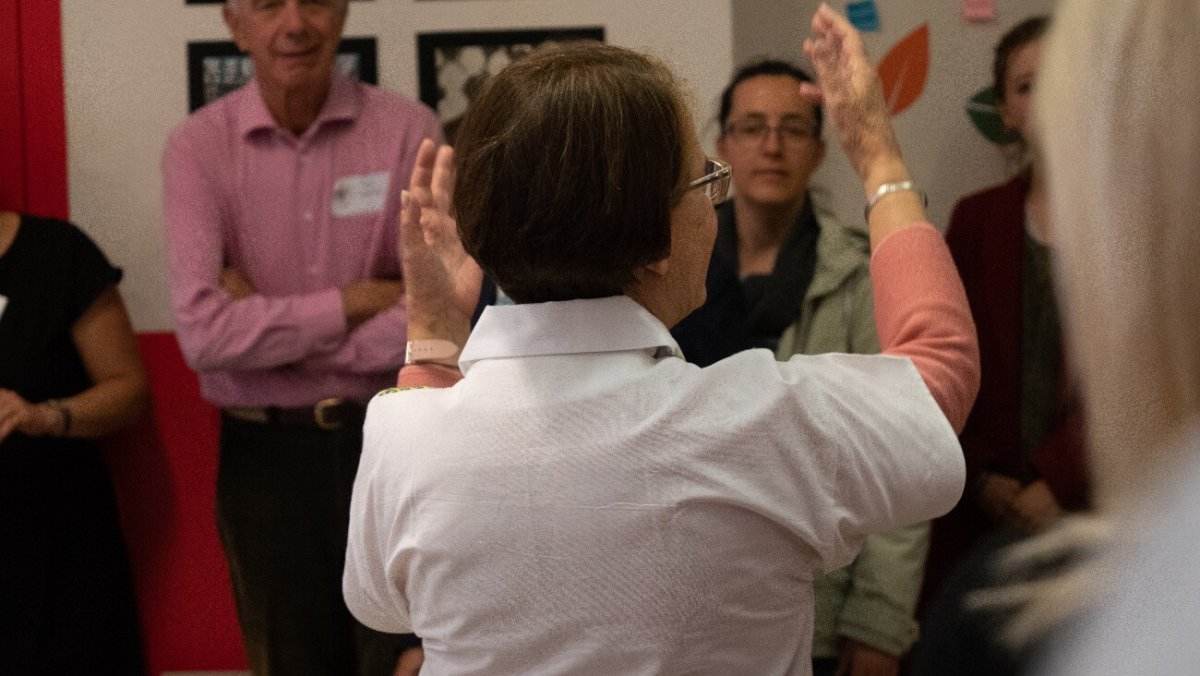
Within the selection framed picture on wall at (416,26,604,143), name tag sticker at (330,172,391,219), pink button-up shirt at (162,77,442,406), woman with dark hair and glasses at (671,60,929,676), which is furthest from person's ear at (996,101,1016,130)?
name tag sticker at (330,172,391,219)

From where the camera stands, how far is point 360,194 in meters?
3.43

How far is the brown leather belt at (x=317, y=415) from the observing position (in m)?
3.29

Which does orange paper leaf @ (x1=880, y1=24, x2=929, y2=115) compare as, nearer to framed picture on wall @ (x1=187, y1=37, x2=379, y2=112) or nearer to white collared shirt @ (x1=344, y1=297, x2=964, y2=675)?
framed picture on wall @ (x1=187, y1=37, x2=379, y2=112)

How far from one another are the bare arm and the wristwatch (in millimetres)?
1965

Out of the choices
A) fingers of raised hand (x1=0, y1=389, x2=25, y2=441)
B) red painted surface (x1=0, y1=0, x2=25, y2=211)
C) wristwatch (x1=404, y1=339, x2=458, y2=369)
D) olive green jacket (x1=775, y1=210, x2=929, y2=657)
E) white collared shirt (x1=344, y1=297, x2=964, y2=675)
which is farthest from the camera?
red painted surface (x1=0, y1=0, x2=25, y2=211)

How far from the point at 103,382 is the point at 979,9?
2.75 m

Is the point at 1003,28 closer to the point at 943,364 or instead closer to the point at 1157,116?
the point at 943,364

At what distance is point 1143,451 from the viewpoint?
0.75 m

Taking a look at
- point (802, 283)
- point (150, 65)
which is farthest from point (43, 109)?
point (802, 283)

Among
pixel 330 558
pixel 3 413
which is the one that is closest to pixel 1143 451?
pixel 330 558

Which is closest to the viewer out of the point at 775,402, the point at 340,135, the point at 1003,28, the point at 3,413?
the point at 775,402

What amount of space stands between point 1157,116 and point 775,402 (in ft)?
1.94

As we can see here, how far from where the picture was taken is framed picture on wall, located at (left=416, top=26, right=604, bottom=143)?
3650 millimetres

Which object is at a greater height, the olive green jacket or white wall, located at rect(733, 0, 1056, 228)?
white wall, located at rect(733, 0, 1056, 228)
